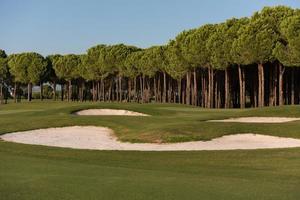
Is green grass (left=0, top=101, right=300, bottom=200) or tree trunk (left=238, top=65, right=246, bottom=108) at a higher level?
tree trunk (left=238, top=65, right=246, bottom=108)

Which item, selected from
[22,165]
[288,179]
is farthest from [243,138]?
[22,165]

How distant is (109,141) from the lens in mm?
28344

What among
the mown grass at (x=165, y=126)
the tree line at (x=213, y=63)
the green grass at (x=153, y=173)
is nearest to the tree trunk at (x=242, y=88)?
the tree line at (x=213, y=63)

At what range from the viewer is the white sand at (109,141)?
2519cm

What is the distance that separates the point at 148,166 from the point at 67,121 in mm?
A: 20361

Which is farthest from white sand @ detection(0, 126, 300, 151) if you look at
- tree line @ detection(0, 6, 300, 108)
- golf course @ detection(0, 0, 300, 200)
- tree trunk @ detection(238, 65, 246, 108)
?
tree trunk @ detection(238, 65, 246, 108)

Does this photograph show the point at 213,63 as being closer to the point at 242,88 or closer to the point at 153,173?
the point at 242,88

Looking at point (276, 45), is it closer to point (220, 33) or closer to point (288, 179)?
point (220, 33)

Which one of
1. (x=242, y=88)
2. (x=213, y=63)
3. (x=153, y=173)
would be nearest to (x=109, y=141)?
(x=153, y=173)

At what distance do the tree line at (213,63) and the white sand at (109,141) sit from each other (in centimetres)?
3072

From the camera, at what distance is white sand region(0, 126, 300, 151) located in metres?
25.2

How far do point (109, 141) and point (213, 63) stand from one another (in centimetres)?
4169

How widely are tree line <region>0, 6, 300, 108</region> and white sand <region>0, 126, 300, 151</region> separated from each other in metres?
30.7

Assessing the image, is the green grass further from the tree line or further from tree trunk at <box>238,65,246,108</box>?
tree trunk at <box>238,65,246,108</box>
